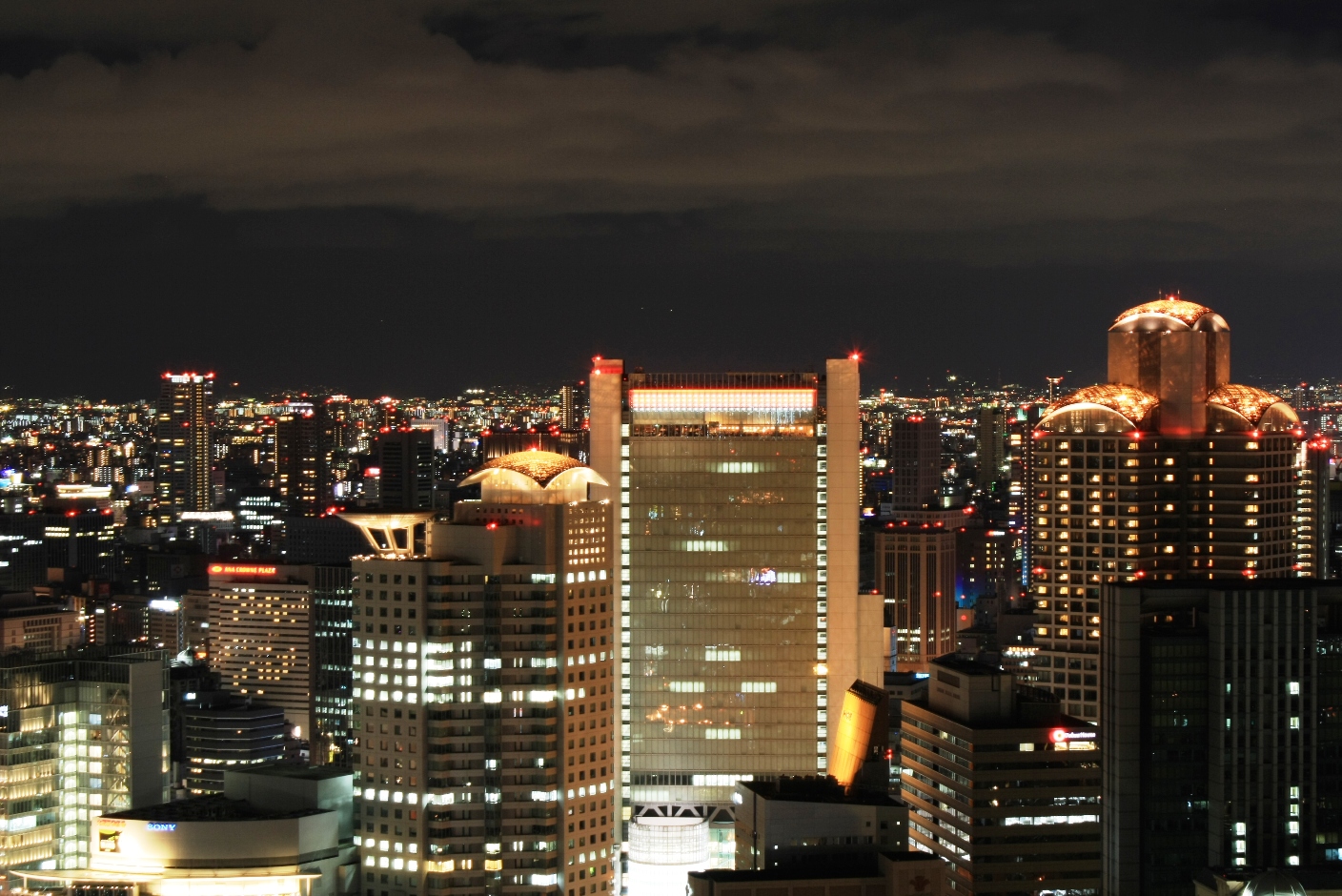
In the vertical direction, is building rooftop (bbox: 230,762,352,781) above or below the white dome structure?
above

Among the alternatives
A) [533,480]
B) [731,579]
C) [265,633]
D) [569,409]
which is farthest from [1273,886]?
[569,409]

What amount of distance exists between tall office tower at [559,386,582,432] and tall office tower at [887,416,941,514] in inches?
1199

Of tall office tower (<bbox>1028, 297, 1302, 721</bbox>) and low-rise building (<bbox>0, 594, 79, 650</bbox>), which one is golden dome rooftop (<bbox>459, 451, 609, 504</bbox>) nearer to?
tall office tower (<bbox>1028, 297, 1302, 721</bbox>)

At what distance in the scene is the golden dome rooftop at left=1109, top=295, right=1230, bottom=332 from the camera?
85.3 meters

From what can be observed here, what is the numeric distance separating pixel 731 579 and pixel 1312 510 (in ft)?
97.7

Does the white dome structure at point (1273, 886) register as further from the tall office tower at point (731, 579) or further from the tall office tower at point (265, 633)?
the tall office tower at point (265, 633)

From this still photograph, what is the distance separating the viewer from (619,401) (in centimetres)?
8312

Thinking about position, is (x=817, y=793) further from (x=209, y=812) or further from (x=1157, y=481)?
(x=1157, y=481)

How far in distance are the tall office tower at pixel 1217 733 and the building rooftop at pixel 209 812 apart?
2535cm

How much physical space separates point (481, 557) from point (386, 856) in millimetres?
9906

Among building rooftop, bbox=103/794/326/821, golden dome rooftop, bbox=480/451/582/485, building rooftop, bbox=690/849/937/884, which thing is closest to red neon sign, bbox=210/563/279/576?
building rooftop, bbox=103/794/326/821

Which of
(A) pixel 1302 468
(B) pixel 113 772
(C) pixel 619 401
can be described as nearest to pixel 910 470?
(A) pixel 1302 468

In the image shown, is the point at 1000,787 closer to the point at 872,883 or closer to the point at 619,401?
the point at 872,883

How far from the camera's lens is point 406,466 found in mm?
172500
